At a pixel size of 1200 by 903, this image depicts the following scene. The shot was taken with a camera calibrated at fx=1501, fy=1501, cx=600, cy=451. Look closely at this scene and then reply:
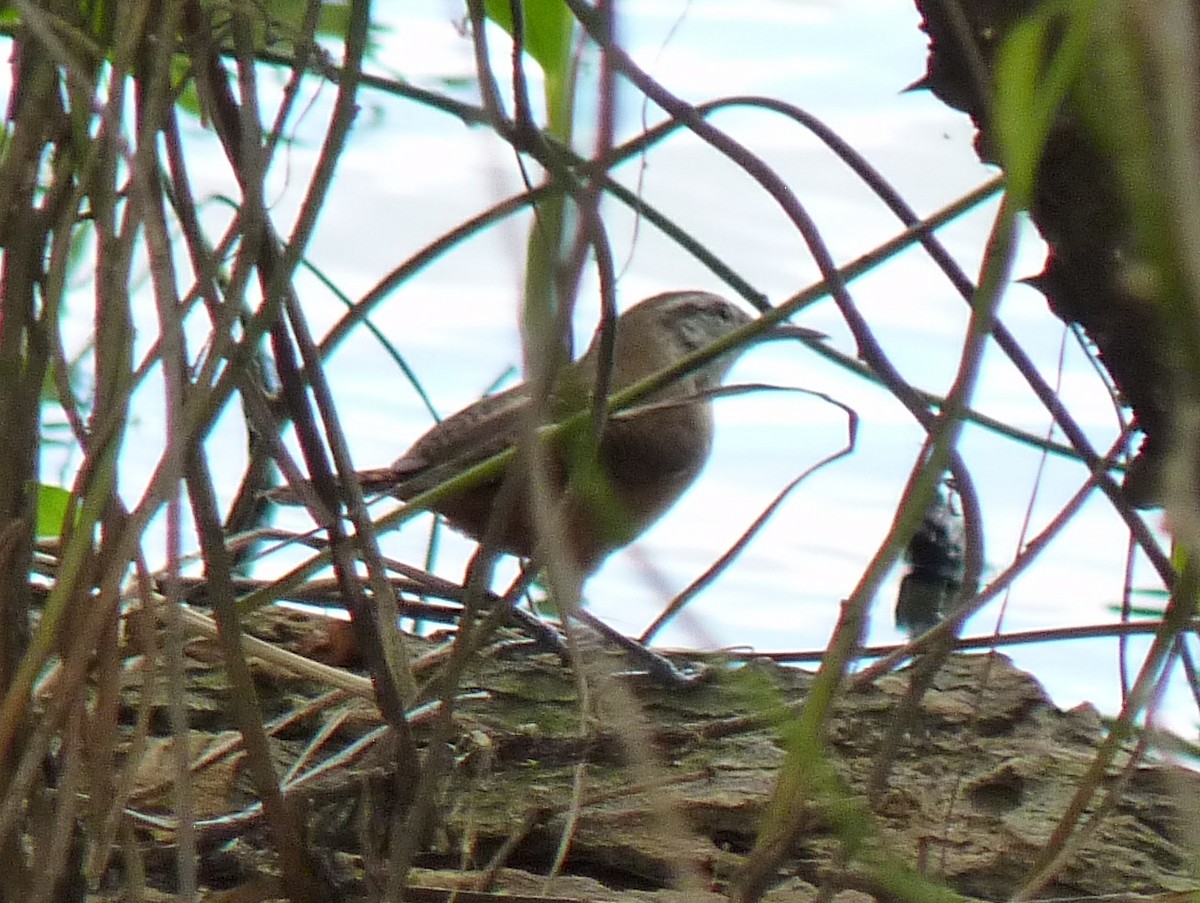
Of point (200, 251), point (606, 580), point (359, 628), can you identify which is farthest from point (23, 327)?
point (606, 580)

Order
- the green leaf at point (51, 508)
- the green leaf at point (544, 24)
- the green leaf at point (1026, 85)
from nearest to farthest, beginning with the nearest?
1. the green leaf at point (1026, 85)
2. the green leaf at point (544, 24)
3. the green leaf at point (51, 508)

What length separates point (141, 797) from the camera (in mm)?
1153

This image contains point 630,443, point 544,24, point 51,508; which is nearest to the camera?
point 544,24

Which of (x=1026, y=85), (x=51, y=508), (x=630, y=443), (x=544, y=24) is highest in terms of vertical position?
(x=630, y=443)

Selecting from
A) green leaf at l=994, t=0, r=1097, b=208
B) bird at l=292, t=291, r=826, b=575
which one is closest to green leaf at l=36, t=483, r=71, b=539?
bird at l=292, t=291, r=826, b=575

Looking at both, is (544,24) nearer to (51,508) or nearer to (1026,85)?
(51,508)

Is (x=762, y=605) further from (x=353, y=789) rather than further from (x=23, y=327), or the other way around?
(x=23, y=327)

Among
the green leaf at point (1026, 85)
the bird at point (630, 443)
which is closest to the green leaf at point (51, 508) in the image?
the bird at point (630, 443)

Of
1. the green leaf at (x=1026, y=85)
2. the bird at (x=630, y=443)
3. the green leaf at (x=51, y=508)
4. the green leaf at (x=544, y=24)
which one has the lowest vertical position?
the green leaf at (x=1026, y=85)

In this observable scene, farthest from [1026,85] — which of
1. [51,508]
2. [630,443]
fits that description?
[630,443]

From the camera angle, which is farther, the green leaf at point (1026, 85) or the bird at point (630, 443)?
the bird at point (630, 443)

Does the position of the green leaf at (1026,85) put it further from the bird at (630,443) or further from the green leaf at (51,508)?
the bird at (630,443)

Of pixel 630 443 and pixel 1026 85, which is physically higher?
pixel 630 443

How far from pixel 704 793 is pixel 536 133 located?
2.71 feet
